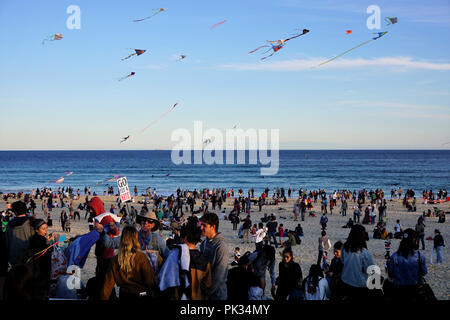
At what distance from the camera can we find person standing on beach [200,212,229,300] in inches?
170

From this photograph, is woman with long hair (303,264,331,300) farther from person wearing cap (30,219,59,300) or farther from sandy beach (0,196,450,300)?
sandy beach (0,196,450,300)

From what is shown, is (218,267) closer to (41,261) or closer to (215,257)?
(215,257)

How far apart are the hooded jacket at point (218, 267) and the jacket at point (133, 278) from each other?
0.63m

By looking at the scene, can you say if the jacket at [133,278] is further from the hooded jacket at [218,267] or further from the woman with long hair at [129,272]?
the hooded jacket at [218,267]

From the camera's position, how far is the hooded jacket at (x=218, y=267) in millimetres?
4316

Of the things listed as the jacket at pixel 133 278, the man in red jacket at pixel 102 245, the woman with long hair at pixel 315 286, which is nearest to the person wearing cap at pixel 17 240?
the man in red jacket at pixel 102 245

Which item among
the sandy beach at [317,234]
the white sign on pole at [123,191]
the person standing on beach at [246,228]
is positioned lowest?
the sandy beach at [317,234]

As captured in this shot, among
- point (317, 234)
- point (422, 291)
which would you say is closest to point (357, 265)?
point (422, 291)

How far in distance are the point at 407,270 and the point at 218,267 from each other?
2.36m

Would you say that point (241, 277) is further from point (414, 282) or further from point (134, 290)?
point (414, 282)

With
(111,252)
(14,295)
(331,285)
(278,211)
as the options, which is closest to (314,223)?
(278,211)

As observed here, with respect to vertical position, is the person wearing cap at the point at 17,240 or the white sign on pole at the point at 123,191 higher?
the white sign on pole at the point at 123,191

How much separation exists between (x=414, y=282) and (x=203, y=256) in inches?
105

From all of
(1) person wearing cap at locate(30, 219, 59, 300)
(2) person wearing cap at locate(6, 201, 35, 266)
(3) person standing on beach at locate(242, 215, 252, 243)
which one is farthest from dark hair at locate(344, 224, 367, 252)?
(3) person standing on beach at locate(242, 215, 252, 243)
